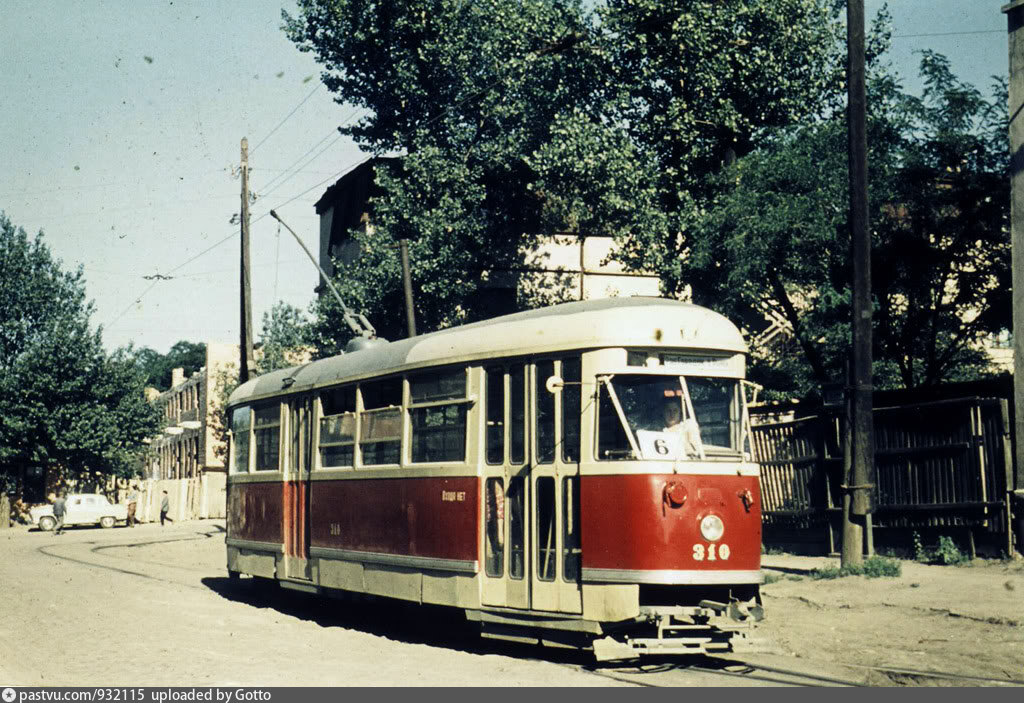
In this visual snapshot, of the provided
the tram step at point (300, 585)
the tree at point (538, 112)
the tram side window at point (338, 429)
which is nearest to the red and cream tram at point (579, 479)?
the tram side window at point (338, 429)

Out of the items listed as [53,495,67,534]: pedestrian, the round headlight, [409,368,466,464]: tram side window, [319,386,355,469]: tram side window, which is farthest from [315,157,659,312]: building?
the round headlight

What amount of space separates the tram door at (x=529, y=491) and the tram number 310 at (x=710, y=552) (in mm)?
1049

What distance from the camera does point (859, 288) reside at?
14.6 metres

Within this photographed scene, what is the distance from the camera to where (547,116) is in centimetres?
2841

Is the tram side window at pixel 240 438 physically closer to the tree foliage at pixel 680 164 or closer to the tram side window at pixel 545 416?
the tram side window at pixel 545 416

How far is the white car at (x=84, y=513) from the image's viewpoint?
4719cm

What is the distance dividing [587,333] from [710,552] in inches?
85.9

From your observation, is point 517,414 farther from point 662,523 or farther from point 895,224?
point 895,224

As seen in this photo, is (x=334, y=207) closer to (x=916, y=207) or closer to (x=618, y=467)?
(x=916, y=207)

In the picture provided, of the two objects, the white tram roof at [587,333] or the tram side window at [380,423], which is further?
the tram side window at [380,423]

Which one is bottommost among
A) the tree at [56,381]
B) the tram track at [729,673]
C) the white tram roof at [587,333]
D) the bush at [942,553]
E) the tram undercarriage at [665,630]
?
the tram track at [729,673]

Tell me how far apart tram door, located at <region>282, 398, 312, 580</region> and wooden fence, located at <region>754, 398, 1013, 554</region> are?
715 cm
